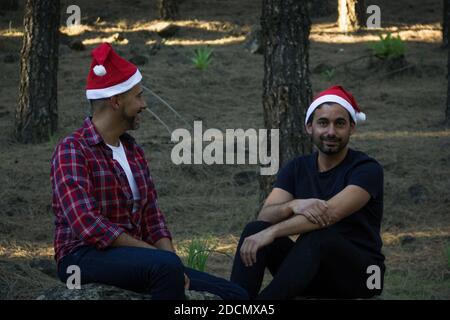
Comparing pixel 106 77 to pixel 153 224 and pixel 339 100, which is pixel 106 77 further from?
pixel 339 100

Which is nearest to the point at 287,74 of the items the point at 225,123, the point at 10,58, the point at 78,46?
the point at 225,123

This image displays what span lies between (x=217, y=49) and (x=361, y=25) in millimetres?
3055

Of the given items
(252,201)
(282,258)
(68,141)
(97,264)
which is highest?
(68,141)

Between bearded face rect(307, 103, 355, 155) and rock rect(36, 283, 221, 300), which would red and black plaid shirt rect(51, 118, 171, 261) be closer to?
rock rect(36, 283, 221, 300)

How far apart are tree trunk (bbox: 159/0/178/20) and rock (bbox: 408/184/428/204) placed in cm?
983

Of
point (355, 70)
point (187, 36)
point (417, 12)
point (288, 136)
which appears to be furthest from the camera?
point (417, 12)

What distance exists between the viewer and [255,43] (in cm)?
1488

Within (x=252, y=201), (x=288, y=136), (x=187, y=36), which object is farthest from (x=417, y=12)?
(x=288, y=136)

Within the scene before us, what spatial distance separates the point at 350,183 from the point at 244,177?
443cm

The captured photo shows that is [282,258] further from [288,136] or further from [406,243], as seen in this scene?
[406,243]

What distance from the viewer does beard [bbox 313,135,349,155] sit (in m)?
4.67
